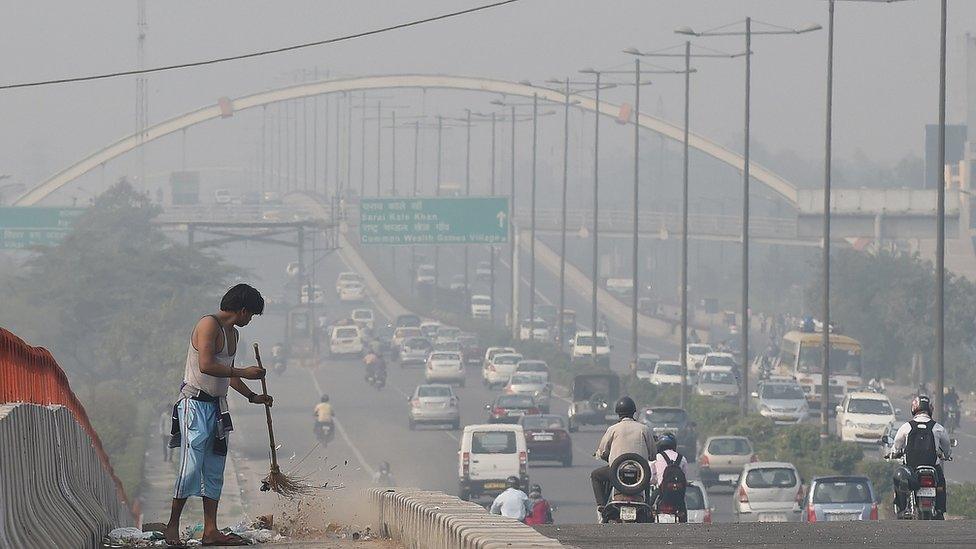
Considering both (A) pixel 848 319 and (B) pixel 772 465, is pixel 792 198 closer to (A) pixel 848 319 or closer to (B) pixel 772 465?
(A) pixel 848 319

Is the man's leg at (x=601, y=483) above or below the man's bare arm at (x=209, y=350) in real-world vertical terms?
below

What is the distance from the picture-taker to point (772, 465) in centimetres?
3228

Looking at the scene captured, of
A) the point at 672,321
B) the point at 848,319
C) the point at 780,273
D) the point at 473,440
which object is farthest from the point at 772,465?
the point at 780,273

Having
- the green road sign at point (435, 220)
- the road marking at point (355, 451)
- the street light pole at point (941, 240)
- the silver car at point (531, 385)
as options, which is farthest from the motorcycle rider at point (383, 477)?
the green road sign at point (435, 220)

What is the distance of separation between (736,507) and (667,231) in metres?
90.4

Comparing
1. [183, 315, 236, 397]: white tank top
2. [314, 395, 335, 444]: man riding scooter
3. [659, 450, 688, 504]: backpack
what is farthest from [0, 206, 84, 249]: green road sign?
[183, 315, 236, 397]: white tank top

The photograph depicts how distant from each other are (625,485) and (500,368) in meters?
59.0

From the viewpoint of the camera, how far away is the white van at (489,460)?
36938 mm

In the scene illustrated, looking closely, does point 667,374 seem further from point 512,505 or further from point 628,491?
point 628,491

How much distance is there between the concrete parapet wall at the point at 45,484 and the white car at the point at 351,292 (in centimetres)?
11858

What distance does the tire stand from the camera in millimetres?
17219

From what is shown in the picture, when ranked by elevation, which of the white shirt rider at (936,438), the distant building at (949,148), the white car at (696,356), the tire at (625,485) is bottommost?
the white car at (696,356)

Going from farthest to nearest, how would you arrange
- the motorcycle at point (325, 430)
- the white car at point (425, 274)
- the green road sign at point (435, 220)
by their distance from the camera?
1. the white car at point (425, 274)
2. the green road sign at point (435, 220)
3. the motorcycle at point (325, 430)

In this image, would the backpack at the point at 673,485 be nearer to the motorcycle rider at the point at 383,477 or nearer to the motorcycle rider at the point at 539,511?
the motorcycle rider at the point at 539,511
